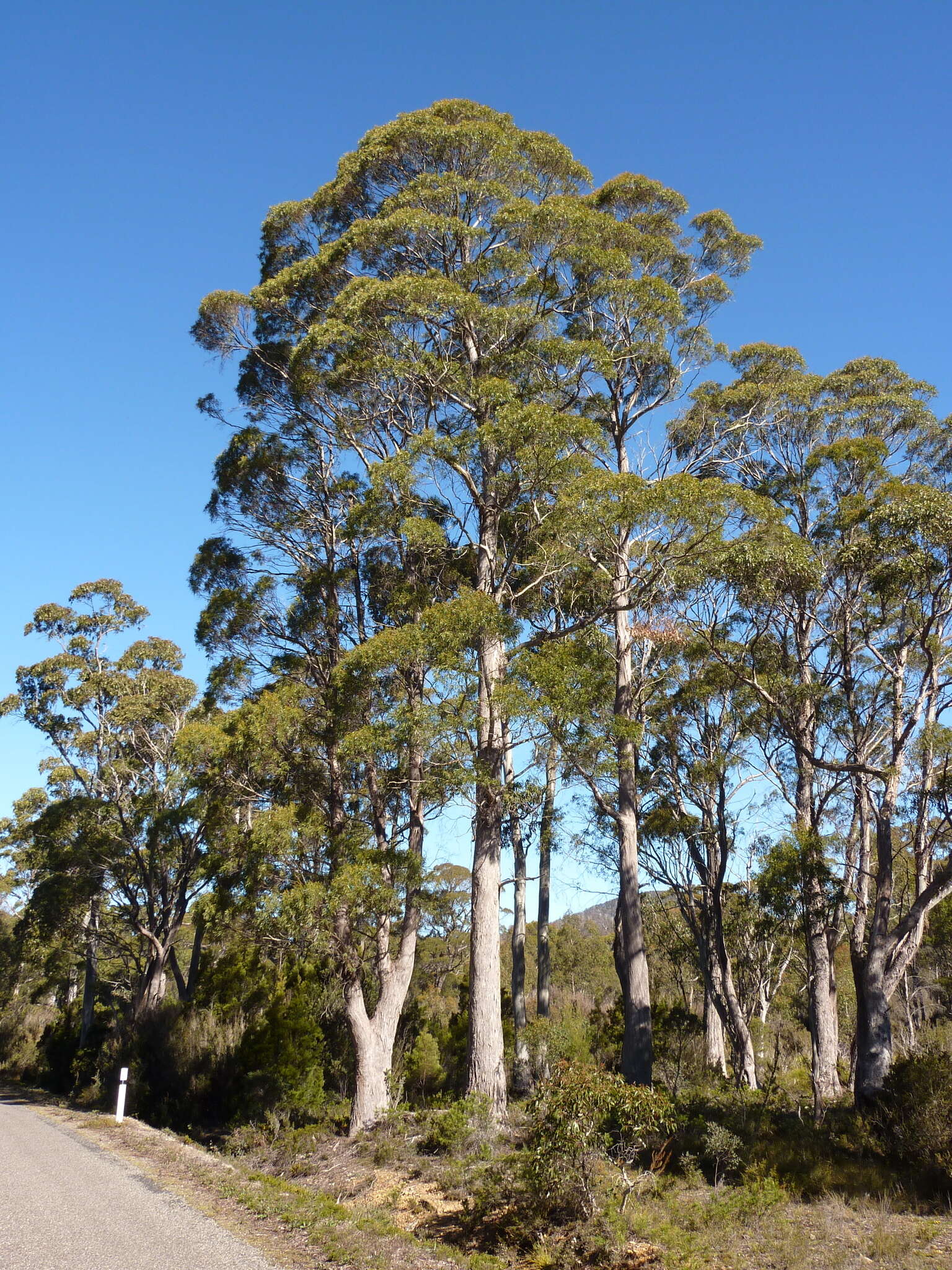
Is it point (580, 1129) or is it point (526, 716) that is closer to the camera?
point (580, 1129)

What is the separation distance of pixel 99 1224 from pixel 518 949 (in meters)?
10.8

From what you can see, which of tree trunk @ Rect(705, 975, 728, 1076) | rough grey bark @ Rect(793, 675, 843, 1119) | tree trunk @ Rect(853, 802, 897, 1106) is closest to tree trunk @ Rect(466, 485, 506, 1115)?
tree trunk @ Rect(853, 802, 897, 1106)

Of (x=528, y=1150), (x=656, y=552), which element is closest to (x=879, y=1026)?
(x=528, y=1150)

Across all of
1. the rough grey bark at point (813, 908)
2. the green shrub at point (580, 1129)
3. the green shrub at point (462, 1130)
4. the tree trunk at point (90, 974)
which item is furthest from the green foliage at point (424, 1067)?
the tree trunk at point (90, 974)

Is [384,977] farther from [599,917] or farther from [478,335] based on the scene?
[599,917]

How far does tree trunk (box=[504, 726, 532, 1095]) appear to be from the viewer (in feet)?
42.3

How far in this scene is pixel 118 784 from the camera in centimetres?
2112

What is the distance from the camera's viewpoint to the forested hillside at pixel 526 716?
10172 millimetres

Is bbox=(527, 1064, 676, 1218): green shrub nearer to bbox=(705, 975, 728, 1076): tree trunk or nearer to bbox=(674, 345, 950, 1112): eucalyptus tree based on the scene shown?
bbox=(674, 345, 950, 1112): eucalyptus tree

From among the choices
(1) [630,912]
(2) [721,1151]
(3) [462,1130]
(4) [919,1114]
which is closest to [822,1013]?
(1) [630,912]

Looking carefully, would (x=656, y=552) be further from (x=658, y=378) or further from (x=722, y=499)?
(x=658, y=378)

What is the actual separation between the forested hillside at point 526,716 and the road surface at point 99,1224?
2.21 meters

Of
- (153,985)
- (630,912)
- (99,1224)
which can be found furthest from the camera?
(153,985)

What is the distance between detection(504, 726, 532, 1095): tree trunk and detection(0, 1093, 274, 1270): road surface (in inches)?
219
